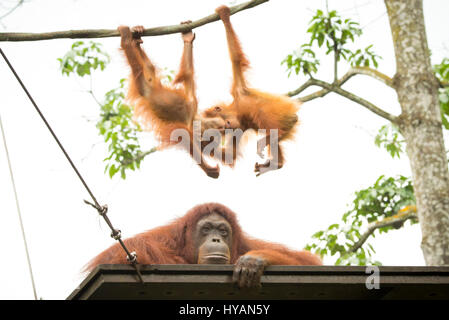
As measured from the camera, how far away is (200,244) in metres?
3.67

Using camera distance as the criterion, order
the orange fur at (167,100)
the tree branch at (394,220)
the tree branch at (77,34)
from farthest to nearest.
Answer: the tree branch at (394,220), the orange fur at (167,100), the tree branch at (77,34)

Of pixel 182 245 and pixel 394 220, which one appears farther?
pixel 394 220

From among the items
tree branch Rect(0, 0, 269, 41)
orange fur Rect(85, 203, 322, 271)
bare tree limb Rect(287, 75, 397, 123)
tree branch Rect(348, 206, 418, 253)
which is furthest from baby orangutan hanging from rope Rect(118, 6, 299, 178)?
tree branch Rect(348, 206, 418, 253)

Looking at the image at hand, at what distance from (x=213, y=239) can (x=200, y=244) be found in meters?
0.19

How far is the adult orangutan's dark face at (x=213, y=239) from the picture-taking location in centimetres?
338

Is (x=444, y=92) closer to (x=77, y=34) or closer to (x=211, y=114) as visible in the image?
(x=211, y=114)

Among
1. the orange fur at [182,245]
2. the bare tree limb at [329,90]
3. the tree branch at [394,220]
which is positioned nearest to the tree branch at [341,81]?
the bare tree limb at [329,90]

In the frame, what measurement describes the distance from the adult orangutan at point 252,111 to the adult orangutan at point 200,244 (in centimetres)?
56

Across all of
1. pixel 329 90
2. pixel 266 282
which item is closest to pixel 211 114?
pixel 329 90

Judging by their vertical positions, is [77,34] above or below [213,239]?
above

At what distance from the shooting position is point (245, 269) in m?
2.45

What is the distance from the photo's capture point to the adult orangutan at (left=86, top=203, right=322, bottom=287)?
132 inches

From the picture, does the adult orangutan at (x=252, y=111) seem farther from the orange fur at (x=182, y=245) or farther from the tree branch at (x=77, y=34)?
the tree branch at (x=77, y=34)

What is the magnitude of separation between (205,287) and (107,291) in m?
0.37
